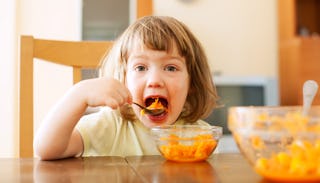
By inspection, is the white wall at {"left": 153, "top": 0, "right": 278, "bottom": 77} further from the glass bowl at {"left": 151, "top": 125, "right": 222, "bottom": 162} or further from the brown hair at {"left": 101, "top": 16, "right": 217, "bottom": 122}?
the glass bowl at {"left": 151, "top": 125, "right": 222, "bottom": 162}

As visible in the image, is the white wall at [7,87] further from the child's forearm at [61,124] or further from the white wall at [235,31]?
the child's forearm at [61,124]

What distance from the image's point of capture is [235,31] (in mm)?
3240

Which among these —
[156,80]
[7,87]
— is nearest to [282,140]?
[156,80]

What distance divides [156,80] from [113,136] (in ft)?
0.56

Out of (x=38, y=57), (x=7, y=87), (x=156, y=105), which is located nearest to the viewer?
(x=156, y=105)

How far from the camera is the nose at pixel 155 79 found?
903 mm

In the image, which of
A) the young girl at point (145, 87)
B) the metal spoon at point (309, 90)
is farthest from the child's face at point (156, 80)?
the metal spoon at point (309, 90)

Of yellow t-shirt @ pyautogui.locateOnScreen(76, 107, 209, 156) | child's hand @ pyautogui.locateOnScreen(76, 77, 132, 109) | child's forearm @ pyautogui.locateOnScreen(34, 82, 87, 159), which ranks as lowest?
yellow t-shirt @ pyautogui.locateOnScreen(76, 107, 209, 156)

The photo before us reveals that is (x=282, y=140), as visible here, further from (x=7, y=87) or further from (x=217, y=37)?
(x=217, y=37)

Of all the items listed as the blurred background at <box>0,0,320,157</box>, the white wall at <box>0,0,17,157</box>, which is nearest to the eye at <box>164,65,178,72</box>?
the blurred background at <box>0,0,320,157</box>

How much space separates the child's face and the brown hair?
0.08 ft

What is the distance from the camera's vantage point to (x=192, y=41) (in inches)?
41.1

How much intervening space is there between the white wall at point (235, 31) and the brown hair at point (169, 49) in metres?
2.05

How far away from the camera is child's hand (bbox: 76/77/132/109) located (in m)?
0.72
